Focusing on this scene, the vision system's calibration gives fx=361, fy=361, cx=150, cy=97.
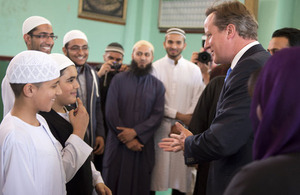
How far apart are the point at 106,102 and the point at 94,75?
401 millimetres

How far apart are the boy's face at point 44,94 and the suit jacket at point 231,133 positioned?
2.61 ft

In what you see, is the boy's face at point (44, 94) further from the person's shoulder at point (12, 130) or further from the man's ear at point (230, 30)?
the man's ear at point (230, 30)

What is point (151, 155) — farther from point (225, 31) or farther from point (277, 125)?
point (277, 125)

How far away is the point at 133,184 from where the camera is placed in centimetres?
391

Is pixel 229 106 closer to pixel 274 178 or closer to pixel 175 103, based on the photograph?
pixel 274 178

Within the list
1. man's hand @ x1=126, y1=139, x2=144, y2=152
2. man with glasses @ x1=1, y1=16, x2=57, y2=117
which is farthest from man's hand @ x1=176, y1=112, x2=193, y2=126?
man with glasses @ x1=1, y1=16, x2=57, y2=117

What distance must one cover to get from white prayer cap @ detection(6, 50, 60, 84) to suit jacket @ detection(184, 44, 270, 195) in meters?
0.88

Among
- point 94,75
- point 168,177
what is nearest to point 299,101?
point 94,75

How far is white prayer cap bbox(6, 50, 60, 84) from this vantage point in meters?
1.80

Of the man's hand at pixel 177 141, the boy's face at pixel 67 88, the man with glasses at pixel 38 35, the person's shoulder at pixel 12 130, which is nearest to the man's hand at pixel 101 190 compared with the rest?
the man's hand at pixel 177 141

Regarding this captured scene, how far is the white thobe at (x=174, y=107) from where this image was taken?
4.17 meters

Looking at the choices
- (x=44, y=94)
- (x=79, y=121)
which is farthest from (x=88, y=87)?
(x=44, y=94)

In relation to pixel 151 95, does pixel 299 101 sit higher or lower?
higher

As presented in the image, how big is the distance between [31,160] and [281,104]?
120cm
